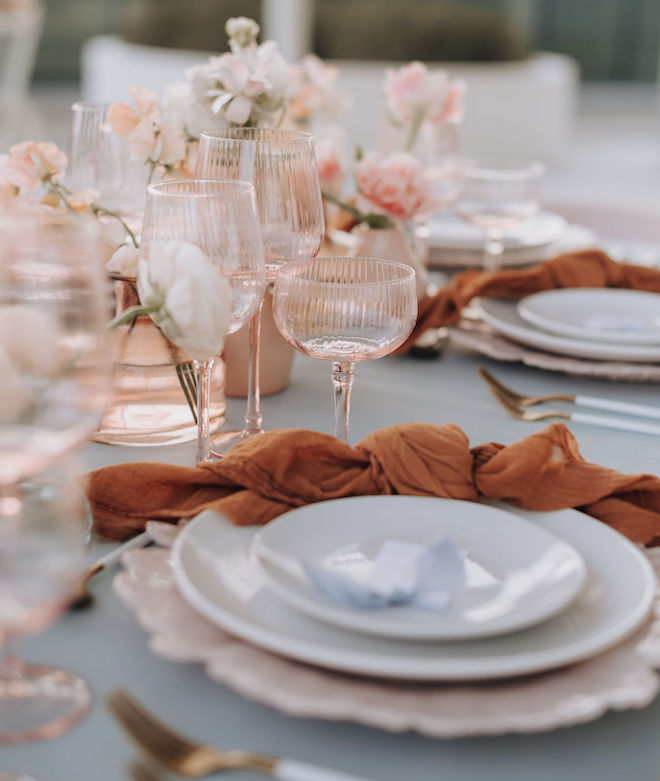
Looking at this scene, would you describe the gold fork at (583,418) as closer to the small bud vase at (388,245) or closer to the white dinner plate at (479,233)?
the small bud vase at (388,245)

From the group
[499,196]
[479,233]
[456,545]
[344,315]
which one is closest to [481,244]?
[479,233]

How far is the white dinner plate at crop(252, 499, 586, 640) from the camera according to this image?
0.59m

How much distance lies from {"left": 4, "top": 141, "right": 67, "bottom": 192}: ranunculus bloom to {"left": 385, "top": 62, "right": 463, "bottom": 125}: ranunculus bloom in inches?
28.8

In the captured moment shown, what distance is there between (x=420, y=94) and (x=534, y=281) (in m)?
0.36

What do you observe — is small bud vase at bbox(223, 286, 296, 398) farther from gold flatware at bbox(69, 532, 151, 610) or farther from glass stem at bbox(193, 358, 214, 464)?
gold flatware at bbox(69, 532, 151, 610)

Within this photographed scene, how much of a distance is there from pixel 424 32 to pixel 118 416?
7230mm

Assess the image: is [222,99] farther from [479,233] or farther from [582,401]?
[479,233]

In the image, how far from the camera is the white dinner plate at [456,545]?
0.59 m

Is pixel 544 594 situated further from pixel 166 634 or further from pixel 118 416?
pixel 118 416

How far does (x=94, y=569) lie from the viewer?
728 millimetres

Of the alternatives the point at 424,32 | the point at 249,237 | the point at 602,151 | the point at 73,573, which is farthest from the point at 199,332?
the point at 602,151

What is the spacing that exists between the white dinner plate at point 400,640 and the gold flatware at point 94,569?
2.6 inches

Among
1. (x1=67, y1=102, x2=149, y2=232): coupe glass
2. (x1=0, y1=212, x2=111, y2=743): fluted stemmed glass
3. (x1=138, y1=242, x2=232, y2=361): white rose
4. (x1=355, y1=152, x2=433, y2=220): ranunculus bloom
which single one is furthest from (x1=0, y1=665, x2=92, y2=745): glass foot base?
(x1=355, y1=152, x2=433, y2=220): ranunculus bloom

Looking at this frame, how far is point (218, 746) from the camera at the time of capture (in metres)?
0.56
